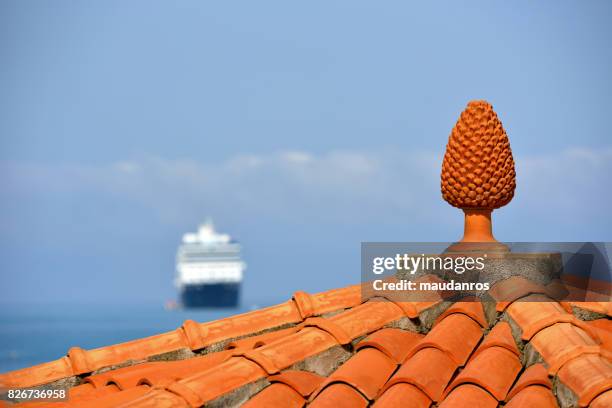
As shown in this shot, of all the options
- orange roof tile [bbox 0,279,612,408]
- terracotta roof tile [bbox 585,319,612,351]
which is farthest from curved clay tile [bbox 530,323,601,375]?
terracotta roof tile [bbox 585,319,612,351]

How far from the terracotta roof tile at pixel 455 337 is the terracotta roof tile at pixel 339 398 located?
0.51 metres

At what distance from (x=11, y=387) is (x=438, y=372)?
2.58m

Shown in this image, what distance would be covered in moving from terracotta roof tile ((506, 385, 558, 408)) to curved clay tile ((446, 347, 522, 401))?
118mm

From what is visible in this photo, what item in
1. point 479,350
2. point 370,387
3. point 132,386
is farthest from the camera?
point 132,386

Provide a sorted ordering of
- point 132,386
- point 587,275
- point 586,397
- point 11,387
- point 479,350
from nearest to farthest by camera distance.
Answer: point 586,397, point 479,350, point 132,386, point 11,387, point 587,275

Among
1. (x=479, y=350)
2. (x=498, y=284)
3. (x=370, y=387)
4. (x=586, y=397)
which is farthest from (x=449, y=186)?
(x=586, y=397)

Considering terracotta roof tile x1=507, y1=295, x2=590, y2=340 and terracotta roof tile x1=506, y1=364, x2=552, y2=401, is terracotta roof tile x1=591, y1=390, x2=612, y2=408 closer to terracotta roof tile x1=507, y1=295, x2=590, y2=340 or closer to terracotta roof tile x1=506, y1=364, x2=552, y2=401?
terracotta roof tile x1=506, y1=364, x2=552, y2=401

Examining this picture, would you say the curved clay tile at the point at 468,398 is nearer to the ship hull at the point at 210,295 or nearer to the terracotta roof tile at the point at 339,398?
the terracotta roof tile at the point at 339,398

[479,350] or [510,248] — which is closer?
[479,350]

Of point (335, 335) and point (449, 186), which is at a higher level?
point (449, 186)

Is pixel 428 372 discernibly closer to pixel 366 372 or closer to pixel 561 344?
pixel 366 372

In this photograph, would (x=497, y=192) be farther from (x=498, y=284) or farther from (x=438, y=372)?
(x=438, y=372)

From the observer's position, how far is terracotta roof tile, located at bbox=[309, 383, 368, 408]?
14.2ft

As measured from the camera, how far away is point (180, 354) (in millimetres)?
5957
